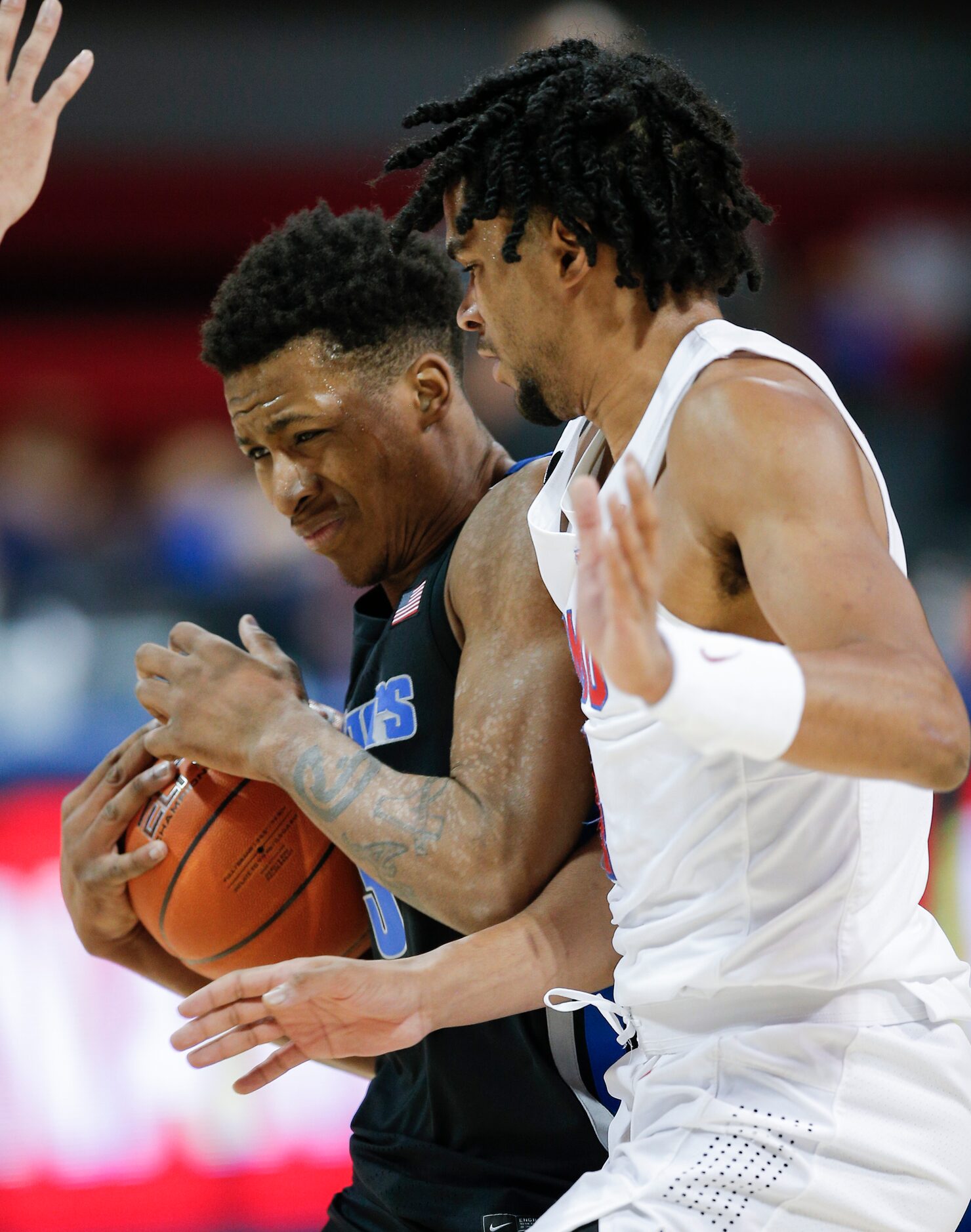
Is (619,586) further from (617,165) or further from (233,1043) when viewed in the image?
(233,1043)

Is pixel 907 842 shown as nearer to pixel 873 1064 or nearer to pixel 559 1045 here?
pixel 873 1064

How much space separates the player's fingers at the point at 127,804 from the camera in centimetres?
266

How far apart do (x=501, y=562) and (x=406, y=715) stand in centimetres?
34

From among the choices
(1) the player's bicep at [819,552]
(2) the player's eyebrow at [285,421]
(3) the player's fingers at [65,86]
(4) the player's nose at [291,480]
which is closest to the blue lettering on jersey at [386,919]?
(4) the player's nose at [291,480]

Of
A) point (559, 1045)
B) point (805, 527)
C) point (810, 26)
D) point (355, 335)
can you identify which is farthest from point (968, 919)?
point (810, 26)

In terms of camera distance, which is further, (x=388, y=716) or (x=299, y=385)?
(x=299, y=385)

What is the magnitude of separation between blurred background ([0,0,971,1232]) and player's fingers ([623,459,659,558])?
13.2 ft

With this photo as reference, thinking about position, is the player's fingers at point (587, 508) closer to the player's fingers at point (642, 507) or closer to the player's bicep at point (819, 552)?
the player's fingers at point (642, 507)

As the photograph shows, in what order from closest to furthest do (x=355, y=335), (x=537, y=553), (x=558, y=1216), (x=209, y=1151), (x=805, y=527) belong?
1. (x=805, y=527)
2. (x=558, y=1216)
3. (x=537, y=553)
4. (x=355, y=335)
5. (x=209, y=1151)

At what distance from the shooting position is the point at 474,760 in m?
2.29

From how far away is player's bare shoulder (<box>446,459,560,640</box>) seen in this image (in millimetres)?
2359

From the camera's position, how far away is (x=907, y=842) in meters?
1.79

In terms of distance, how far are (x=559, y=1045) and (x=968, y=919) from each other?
2.98 metres

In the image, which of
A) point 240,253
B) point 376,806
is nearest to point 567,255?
point 376,806
